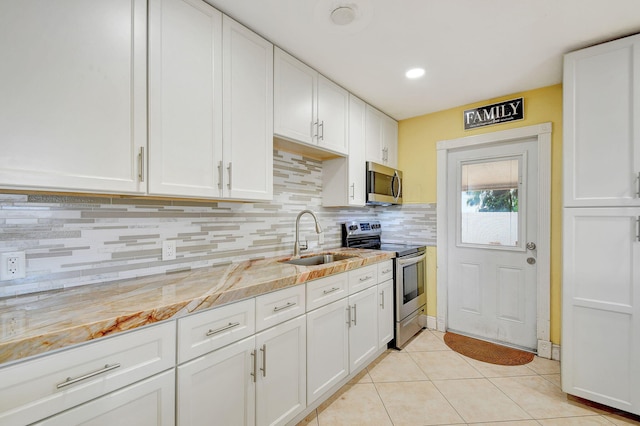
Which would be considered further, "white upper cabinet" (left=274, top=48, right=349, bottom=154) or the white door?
the white door

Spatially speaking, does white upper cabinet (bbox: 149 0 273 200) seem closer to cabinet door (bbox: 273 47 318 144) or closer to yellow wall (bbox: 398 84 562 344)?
cabinet door (bbox: 273 47 318 144)

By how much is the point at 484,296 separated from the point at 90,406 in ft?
10.3

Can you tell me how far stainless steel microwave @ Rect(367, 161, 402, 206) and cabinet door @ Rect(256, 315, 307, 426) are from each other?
1.56 m

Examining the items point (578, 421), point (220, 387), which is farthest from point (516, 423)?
point (220, 387)

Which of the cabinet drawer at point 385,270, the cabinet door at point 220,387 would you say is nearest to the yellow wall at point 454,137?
the cabinet drawer at point 385,270

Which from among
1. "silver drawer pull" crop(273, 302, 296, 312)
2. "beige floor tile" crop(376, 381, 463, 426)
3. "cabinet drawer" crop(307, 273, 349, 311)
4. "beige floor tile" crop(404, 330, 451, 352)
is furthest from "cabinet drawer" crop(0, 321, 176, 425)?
"beige floor tile" crop(404, 330, 451, 352)

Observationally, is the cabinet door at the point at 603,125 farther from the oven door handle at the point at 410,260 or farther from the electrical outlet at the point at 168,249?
the electrical outlet at the point at 168,249

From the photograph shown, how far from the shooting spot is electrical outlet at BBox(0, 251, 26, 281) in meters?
1.17

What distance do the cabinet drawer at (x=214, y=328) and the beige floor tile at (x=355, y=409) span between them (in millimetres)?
899

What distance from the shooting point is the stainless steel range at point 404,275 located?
2723 millimetres

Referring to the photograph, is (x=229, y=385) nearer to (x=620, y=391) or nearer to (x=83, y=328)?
(x=83, y=328)

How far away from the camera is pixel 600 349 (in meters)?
1.87

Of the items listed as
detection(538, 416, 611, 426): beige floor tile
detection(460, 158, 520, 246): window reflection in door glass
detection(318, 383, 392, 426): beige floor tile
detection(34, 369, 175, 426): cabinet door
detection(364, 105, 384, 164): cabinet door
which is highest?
detection(364, 105, 384, 164): cabinet door

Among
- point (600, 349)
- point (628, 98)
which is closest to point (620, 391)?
point (600, 349)
